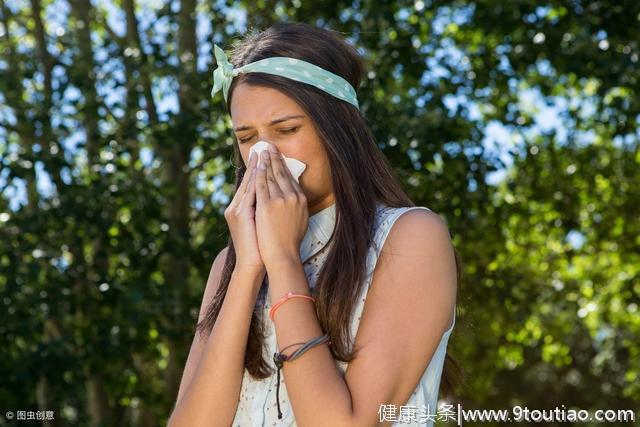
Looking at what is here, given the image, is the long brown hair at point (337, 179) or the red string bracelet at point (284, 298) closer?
the red string bracelet at point (284, 298)

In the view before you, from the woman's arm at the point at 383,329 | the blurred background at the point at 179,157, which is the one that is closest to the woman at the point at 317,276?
the woman's arm at the point at 383,329

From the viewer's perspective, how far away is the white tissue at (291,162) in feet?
7.71

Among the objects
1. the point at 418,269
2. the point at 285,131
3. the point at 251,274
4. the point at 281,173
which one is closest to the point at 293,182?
the point at 281,173

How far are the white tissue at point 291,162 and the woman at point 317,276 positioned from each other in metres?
0.01

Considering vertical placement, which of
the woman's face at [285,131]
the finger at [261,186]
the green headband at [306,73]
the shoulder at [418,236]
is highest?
the green headband at [306,73]

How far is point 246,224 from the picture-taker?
7.50 feet

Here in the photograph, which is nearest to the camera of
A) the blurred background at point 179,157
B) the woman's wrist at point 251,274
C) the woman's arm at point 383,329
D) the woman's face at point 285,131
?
the woman's arm at point 383,329

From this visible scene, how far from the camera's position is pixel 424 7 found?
647cm

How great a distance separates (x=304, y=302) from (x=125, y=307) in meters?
3.84

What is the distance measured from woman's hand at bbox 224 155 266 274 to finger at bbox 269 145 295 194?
53mm

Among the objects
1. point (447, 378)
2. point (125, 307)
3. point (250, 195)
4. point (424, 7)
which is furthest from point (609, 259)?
point (250, 195)

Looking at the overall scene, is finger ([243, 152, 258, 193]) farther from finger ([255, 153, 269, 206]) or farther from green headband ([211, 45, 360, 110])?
green headband ([211, 45, 360, 110])

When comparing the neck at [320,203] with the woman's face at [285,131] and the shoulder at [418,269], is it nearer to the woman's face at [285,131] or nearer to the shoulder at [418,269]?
the woman's face at [285,131]

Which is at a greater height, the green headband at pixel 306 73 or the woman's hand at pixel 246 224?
the green headband at pixel 306 73
